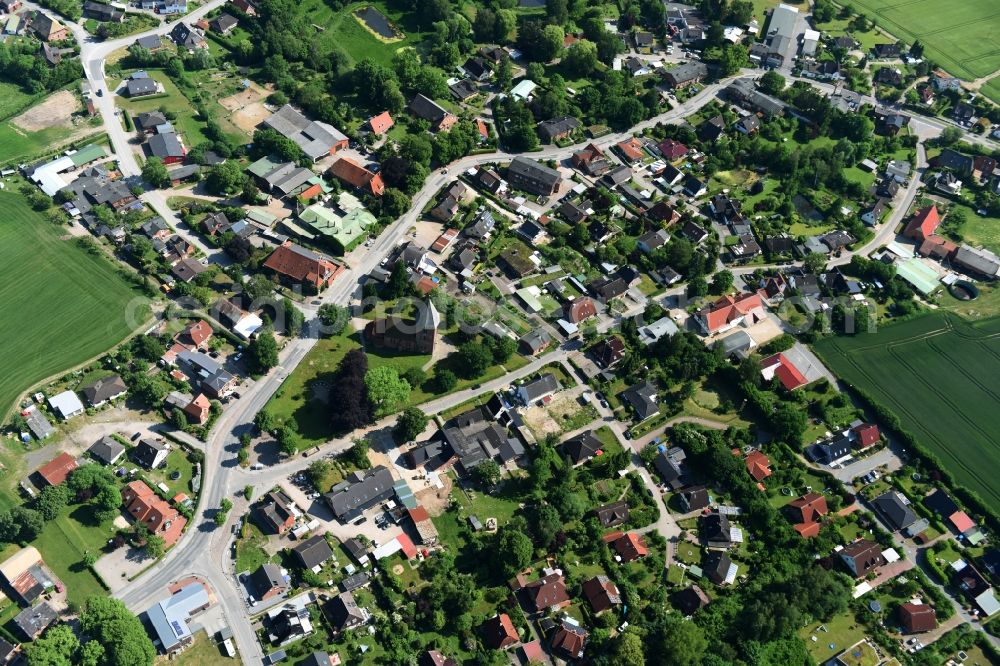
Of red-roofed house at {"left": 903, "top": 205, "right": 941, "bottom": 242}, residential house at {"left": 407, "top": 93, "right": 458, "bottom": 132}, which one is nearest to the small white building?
residential house at {"left": 407, "top": 93, "right": 458, "bottom": 132}

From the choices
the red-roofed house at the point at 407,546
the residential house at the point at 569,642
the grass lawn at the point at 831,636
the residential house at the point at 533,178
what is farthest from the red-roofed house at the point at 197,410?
the grass lawn at the point at 831,636

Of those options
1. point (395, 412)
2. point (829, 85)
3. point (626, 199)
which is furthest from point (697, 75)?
point (395, 412)

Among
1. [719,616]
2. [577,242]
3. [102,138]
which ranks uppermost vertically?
[102,138]

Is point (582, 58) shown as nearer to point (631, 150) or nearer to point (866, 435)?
point (631, 150)

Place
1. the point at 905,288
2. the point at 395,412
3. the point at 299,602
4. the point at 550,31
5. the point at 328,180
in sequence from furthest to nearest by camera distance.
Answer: the point at 550,31 < the point at 328,180 < the point at 905,288 < the point at 395,412 < the point at 299,602

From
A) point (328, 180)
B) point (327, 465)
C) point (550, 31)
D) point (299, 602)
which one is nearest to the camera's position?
point (299, 602)

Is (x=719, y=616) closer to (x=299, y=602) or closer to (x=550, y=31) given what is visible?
(x=299, y=602)

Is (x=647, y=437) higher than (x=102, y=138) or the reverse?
the reverse

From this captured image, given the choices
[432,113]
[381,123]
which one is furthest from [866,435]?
[381,123]
